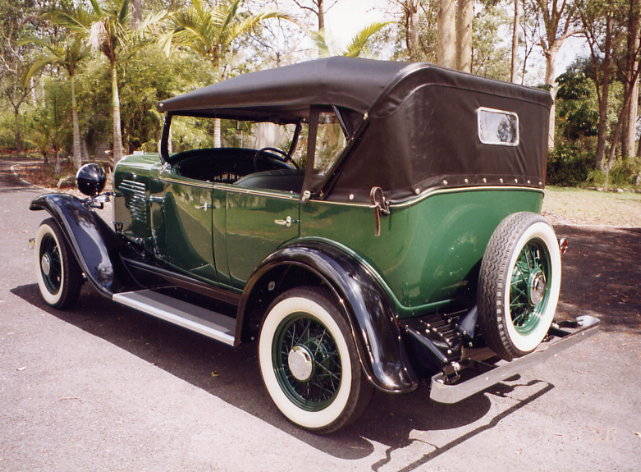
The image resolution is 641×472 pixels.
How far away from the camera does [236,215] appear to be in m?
3.52

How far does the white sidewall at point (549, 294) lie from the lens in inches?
112

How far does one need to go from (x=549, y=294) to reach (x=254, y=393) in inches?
74.5

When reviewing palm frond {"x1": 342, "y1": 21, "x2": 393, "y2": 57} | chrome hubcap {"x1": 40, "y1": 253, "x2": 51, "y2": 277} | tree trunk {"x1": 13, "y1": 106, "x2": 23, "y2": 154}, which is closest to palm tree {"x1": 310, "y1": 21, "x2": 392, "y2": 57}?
palm frond {"x1": 342, "y1": 21, "x2": 393, "y2": 57}

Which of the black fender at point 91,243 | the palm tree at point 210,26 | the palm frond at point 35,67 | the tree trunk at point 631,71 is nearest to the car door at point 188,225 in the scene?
the black fender at point 91,243

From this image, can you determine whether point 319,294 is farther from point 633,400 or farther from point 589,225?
point 589,225

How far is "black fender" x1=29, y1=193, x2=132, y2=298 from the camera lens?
4.21 m

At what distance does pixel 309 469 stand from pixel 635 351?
9.65 ft

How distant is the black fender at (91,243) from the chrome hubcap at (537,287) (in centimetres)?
292

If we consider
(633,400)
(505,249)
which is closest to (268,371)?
(505,249)

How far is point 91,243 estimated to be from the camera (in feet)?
14.4

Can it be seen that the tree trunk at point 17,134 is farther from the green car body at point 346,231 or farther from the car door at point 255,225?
the car door at point 255,225

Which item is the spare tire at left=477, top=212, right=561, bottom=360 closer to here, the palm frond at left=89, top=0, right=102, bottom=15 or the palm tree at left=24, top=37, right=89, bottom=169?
the palm frond at left=89, top=0, right=102, bottom=15

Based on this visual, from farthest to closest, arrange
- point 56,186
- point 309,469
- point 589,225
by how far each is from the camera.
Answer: point 56,186, point 589,225, point 309,469

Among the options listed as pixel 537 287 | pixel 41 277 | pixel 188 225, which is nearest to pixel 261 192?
pixel 188 225
